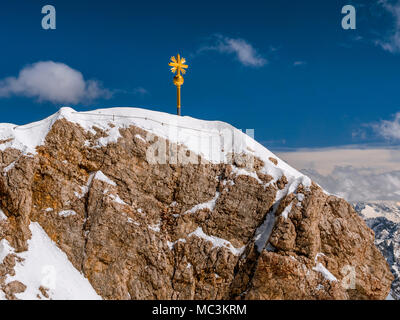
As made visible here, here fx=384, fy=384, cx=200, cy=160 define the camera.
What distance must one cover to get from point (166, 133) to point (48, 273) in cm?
1911

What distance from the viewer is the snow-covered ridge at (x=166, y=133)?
41.8 meters

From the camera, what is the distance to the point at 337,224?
41.1 m

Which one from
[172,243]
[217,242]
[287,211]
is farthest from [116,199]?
[287,211]

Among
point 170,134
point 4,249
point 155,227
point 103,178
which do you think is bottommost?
point 4,249

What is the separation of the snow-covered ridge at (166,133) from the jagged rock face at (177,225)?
1.02 metres

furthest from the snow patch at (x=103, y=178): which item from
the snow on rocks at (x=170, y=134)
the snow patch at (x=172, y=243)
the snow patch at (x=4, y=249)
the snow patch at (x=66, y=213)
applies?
the snow patch at (x=4, y=249)

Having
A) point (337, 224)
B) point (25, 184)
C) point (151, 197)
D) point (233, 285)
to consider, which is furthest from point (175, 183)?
point (337, 224)

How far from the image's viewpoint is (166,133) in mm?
44375

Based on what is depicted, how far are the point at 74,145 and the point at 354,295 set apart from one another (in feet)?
109

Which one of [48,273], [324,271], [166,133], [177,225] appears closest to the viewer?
[48,273]

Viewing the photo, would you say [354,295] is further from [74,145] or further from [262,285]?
[74,145]

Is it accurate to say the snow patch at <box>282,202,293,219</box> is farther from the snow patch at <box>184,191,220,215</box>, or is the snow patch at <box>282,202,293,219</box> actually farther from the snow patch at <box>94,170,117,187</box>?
the snow patch at <box>94,170,117,187</box>

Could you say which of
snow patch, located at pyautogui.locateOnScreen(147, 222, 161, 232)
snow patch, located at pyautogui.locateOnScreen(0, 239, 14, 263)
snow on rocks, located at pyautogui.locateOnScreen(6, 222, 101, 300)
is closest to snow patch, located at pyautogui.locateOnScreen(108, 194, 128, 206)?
snow patch, located at pyautogui.locateOnScreen(147, 222, 161, 232)

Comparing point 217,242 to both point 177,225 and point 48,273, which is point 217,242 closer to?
point 177,225
